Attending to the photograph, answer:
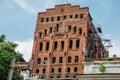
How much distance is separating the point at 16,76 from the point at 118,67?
10064 mm

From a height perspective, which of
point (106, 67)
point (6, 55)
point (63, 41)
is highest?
point (63, 41)

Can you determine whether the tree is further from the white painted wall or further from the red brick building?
the red brick building

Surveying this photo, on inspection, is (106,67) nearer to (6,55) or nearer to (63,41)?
(6,55)

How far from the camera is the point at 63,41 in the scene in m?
73.1

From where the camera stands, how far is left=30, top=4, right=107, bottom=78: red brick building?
70.0 meters

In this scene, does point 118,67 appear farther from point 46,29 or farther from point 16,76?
point 46,29

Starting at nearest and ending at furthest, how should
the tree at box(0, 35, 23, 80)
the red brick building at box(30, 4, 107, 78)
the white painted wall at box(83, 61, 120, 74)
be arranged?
the tree at box(0, 35, 23, 80) → the white painted wall at box(83, 61, 120, 74) → the red brick building at box(30, 4, 107, 78)

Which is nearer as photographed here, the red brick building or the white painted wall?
the white painted wall

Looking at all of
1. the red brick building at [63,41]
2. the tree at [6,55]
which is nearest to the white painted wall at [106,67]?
the tree at [6,55]

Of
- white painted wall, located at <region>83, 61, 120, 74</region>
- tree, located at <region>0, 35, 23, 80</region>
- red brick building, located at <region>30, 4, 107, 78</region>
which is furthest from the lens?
red brick building, located at <region>30, 4, 107, 78</region>

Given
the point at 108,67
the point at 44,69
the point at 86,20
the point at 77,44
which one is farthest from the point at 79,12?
the point at 108,67

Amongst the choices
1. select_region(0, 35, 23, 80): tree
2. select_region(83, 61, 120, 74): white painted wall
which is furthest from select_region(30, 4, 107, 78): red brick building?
select_region(0, 35, 23, 80): tree

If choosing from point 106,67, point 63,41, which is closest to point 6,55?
point 106,67

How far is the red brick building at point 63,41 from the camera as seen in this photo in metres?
70.0
